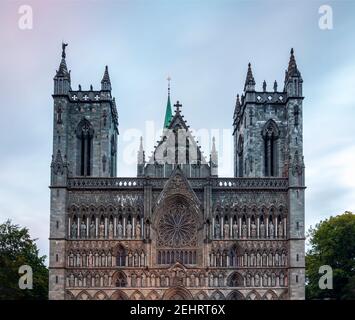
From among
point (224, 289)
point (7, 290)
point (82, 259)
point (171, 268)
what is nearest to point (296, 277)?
point (224, 289)

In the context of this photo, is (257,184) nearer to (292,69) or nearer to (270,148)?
(270,148)

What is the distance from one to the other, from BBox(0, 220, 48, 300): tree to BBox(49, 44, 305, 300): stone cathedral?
315cm

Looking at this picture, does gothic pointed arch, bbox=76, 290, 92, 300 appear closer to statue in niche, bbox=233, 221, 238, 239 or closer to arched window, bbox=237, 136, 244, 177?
statue in niche, bbox=233, 221, 238, 239

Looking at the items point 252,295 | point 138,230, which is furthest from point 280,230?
point 138,230

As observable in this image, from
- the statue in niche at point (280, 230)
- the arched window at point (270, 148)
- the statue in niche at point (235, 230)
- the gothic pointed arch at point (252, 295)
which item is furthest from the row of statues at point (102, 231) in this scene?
the arched window at point (270, 148)

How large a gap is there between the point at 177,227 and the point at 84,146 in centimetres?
1061

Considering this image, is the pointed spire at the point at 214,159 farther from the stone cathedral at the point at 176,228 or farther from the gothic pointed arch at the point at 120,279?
the gothic pointed arch at the point at 120,279

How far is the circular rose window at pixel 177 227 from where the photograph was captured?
190 feet

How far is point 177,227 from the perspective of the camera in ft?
192

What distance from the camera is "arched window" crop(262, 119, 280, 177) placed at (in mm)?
61375

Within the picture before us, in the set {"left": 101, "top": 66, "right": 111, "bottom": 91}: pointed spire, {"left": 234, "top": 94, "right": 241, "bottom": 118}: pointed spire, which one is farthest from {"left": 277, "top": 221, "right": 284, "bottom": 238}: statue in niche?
{"left": 101, "top": 66, "right": 111, "bottom": 91}: pointed spire

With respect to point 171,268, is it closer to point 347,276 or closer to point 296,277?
point 296,277

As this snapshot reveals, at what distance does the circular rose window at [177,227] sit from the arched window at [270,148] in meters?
7.90
